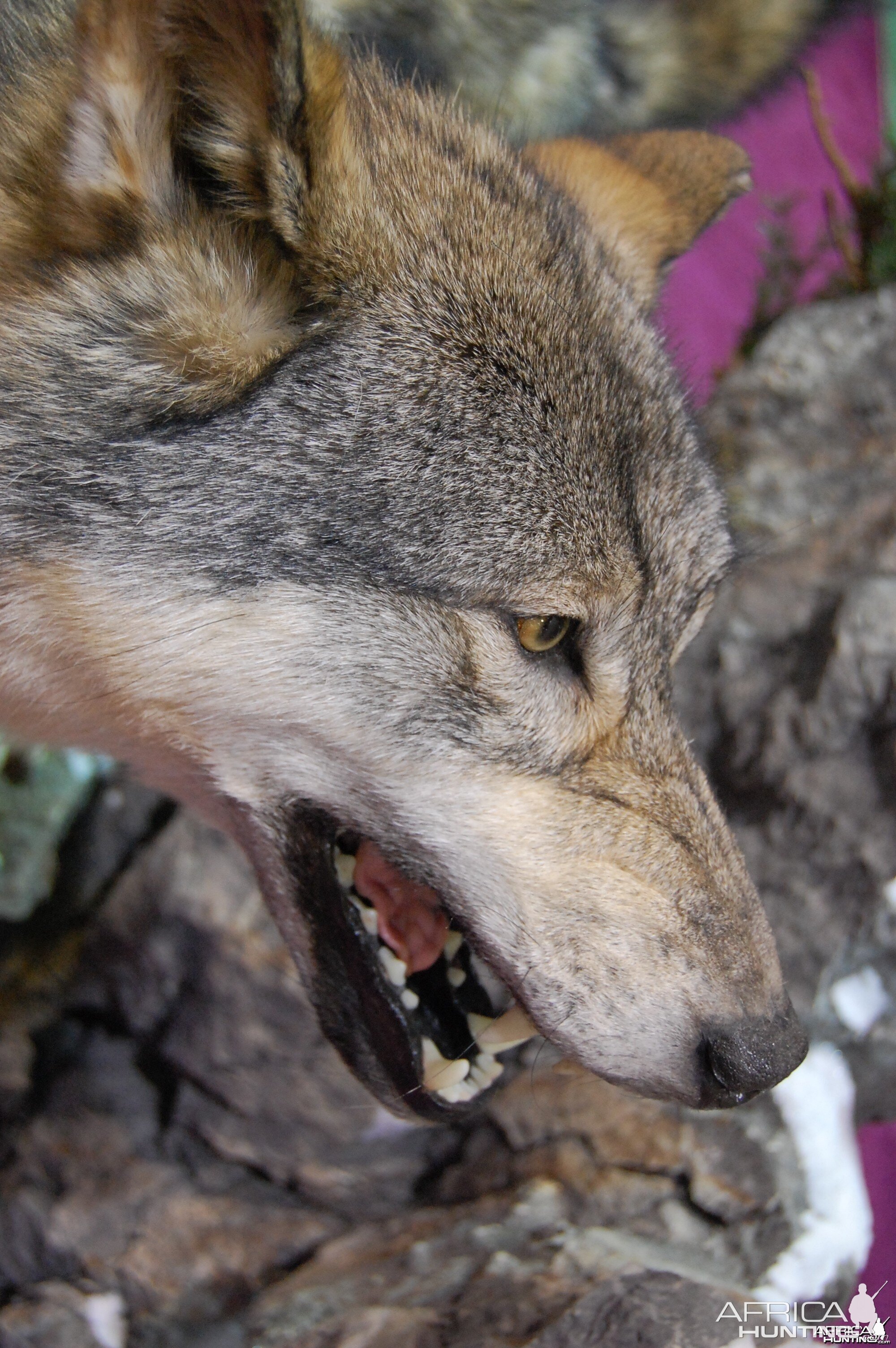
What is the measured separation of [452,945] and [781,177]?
453 cm

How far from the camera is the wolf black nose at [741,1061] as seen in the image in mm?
1579

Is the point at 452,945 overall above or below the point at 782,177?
below

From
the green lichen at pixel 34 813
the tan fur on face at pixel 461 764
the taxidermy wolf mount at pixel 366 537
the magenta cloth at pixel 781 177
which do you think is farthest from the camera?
the magenta cloth at pixel 781 177

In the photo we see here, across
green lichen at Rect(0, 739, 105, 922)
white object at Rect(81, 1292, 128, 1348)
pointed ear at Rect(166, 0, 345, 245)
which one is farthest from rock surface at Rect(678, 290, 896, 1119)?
green lichen at Rect(0, 739, 105, 922)

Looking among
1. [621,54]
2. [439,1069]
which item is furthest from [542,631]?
[621,54]

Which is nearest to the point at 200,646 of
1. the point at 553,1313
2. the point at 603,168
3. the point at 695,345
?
the point at 553,1313

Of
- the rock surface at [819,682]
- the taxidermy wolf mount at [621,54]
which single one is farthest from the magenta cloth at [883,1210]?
the taxidermy wolf mount at [621,54]

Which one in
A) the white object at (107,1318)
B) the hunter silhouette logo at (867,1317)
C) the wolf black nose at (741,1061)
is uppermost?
the wolf black nose at (741,1061)

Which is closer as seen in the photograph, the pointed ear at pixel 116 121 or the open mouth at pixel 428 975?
the pointed ear at pixel 116 121

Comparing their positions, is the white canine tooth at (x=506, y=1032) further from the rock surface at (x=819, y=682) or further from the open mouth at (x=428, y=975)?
the rock surface at (x=819, y=682)

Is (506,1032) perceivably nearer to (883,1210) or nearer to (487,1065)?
(487,1065)

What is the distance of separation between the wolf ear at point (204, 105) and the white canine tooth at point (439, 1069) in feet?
4.59

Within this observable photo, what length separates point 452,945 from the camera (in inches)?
74.6

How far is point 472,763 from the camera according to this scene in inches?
63.9
